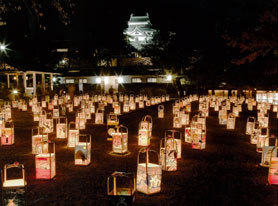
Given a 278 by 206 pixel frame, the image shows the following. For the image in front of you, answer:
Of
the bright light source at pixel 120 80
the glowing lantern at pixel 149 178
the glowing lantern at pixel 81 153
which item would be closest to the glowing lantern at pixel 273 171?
the glowing lantern at pixel 149 178

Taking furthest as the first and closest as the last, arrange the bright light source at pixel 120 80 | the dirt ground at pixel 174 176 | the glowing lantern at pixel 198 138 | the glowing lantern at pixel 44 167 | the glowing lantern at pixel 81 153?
the bright light source at pixel 120 80 → the glowing lantern at pixel 198 138 → the glowing lantern at pixel 81 153 → the glowing lantern at pixel 44 167 → the dirt ground at pixel 174 176

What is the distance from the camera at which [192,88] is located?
40.2 metres

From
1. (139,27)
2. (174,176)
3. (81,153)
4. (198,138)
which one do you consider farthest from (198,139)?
(139,27)

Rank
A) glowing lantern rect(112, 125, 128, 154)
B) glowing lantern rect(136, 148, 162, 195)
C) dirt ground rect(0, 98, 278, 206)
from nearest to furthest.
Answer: dirt ground rect(0, 98, 278, 206) → glowing lantern rect(136, 148, 162, 195) → glowing lantern rect(112, 125, 128, 154)

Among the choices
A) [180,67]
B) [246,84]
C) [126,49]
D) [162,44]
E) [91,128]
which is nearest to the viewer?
[91,128]

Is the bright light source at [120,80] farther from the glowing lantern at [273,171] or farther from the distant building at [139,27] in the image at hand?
the glowing lantern at [273,171]

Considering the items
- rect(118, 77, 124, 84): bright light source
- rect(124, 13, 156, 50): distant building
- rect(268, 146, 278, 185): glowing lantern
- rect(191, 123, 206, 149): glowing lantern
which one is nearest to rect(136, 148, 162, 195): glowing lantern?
rect(268, 146, 278, 185): glowing lantern

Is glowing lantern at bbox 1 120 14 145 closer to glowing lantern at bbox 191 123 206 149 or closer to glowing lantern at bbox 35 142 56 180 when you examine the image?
glowing lantern at bbox 35 142 56 180

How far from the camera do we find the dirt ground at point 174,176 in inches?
215

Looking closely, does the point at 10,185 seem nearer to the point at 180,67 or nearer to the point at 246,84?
the point at 246,84

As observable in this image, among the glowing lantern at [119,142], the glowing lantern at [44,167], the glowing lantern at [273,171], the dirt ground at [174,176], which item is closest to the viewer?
the dirt ground at [174,176]

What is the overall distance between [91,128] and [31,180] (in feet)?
22.4

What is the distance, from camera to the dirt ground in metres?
5.46

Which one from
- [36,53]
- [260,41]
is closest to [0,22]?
[36,53]
